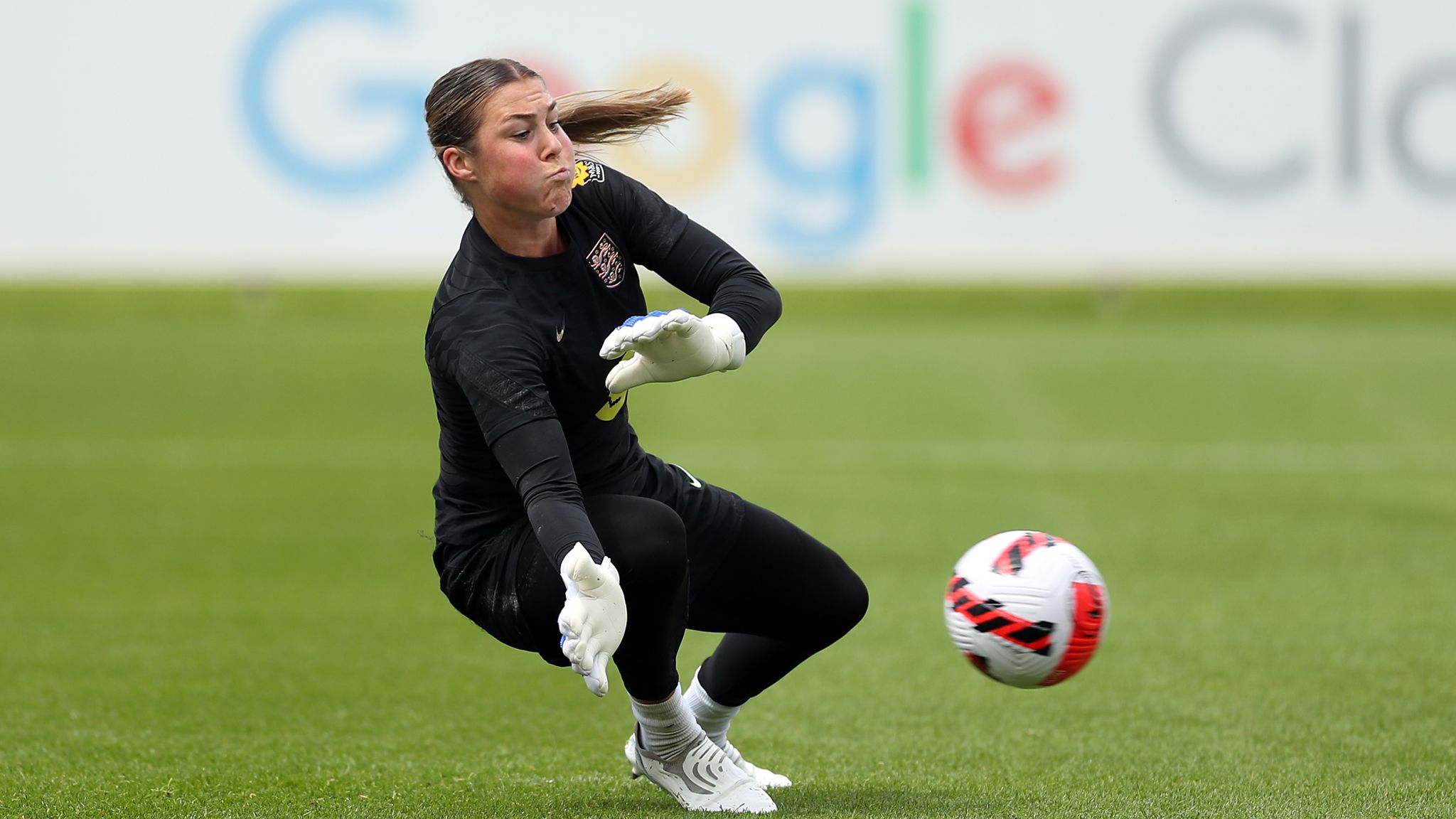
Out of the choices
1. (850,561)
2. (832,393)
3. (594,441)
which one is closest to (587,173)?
(594,441)

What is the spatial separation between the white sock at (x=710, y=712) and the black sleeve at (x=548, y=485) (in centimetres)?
104

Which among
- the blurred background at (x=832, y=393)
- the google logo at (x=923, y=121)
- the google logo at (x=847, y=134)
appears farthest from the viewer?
the google logo at (x=847, y=134)

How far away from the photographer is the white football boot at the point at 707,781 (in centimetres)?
412

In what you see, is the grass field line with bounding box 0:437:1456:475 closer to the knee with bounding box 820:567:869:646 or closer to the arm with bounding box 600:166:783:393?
the knee with bounding box 820:567:869:646

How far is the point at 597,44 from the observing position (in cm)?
1756

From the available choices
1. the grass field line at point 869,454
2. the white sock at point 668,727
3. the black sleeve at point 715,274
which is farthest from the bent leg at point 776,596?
the grass field line at point 869,454

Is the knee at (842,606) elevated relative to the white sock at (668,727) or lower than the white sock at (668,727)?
elevated

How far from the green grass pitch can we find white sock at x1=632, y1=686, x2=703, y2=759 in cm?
23

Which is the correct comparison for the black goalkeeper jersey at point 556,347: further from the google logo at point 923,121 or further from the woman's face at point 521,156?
the google logo at point 923,121

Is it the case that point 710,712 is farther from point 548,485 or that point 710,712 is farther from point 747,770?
point 548,485

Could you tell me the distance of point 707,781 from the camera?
4164 millimetres

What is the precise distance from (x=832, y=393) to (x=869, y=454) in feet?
8.00

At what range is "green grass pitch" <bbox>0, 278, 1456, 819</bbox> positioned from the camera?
4.50 metres

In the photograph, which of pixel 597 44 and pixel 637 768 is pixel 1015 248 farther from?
pixel 637 768
